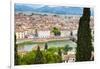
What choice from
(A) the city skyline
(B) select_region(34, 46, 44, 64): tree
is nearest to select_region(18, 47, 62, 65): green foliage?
(B) select_region(34, 46, 44, 64): tree

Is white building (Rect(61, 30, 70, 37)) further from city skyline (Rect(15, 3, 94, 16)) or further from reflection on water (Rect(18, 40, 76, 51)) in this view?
city skyline (Rect(15, 3, 94, 16))

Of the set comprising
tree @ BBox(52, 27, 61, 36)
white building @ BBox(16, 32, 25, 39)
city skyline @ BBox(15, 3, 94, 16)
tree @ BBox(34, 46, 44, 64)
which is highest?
city skyline @ BBox(15, 3, 94, 16)

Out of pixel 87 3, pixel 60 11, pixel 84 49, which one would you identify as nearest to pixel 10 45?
pixel 60 11

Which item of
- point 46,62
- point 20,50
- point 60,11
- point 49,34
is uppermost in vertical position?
point 60,11

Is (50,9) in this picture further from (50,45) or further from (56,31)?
(50,45)

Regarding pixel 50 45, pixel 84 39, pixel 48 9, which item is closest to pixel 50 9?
pixel 48 9

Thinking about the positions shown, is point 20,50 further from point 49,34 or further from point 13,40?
point 49,34
